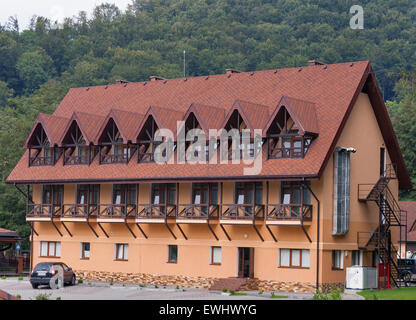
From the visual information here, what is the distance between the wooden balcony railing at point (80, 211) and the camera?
47562 mm

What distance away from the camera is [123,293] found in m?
39.8

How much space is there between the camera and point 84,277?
48.4m

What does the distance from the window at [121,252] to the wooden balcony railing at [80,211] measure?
2.31 m

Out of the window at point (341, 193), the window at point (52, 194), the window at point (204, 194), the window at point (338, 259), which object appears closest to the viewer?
the window at point (341, 193)

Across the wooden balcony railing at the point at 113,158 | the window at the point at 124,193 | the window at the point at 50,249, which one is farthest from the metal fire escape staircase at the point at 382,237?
the window at the point at 50,249

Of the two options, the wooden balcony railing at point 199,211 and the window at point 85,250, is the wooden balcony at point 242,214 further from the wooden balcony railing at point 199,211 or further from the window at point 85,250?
the window at point 85,250

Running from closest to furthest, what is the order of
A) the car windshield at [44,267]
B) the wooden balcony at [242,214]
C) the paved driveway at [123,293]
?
the paved driveway at [123,293], the wooden balcony at [242,214], the car windshield at [44,267]

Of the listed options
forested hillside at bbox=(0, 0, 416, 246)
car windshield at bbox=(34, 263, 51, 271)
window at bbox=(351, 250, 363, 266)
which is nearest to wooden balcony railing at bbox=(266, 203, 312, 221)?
window at bbox=(351, 250, 363, 266)

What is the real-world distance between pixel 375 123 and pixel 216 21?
109m

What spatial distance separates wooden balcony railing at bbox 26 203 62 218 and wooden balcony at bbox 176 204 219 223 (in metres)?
9.24

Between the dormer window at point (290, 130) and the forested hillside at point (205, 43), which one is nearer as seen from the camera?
the dormer window at point (290, 130)

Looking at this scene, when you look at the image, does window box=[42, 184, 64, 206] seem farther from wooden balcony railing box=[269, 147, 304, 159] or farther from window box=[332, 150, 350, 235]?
window box=[332, 150, 350, 235]
